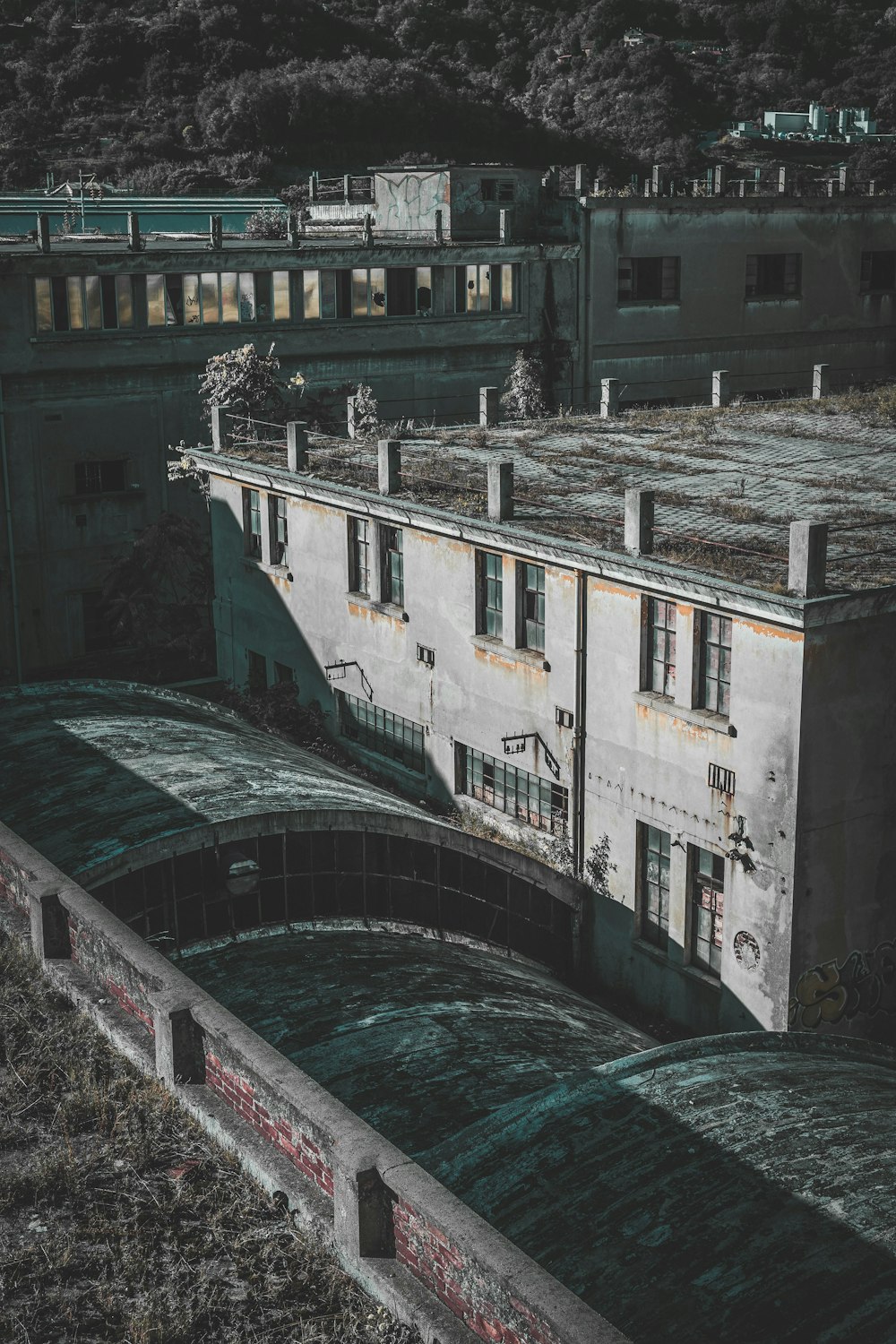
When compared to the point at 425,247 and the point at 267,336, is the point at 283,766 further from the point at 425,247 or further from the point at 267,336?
the point at 425,247

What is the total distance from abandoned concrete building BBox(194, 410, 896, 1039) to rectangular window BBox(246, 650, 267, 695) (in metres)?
0.80

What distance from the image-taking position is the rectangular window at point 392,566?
92.5ft

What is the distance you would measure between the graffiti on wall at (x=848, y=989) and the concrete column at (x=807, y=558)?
569 cm

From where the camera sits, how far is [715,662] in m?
21.3

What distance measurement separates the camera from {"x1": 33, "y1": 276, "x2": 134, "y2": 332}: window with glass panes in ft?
129

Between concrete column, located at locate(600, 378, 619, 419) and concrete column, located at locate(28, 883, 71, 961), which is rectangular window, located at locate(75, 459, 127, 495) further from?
concrete column, located at locate(28, 883, 71, 961)

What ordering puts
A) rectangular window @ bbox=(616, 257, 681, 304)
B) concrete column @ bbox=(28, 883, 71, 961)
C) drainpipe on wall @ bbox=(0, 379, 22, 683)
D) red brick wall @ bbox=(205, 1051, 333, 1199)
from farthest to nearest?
rectangular window @ bbox=(616, 257, 681, 304) → drainpipe on wall @ bbox=(0, 379, 22, 683) → concrete column @ bbox=(28, 883, 71, 961) → red brick wall @ bbox=(205, 1051, 333, 1199)

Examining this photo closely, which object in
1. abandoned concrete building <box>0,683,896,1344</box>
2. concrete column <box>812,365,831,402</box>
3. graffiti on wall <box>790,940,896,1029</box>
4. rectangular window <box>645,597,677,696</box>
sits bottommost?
graffiti on wall <box>790,940,896,1029</box>

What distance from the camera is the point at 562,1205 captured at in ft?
39.1

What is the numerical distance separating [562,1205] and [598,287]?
43.4 m

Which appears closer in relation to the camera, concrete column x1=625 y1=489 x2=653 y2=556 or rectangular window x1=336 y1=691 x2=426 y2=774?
concrete column x1=625 y1=489 x2=653 y2=556

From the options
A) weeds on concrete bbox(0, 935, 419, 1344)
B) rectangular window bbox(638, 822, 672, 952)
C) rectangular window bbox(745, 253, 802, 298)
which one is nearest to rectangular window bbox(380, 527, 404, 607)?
rectangular window bbox(638, 822, 672, 952)

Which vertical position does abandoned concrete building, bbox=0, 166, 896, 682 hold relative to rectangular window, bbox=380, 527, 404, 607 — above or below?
above

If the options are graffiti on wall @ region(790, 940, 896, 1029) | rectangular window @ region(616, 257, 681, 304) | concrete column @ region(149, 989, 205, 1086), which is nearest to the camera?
concrete column @ region(149, 989, 205, 1086)
